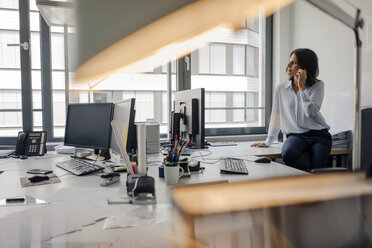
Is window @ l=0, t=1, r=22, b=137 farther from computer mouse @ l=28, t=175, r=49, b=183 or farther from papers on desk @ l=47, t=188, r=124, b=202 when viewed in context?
papers on desk @ l=47, t=188, r=124, b=202

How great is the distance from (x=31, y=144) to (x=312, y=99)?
210 centimetres

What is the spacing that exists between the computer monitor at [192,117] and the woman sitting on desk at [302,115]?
2.34ft

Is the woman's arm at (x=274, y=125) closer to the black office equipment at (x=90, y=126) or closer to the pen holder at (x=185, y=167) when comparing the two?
the pen holder at (x=185, y=167)

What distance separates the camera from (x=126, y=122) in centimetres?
155

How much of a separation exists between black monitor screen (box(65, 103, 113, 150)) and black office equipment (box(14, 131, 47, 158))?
0.22 metres

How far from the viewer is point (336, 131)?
8.55 feet

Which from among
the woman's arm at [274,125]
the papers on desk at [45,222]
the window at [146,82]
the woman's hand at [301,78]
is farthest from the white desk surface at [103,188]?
the window at [146,82]

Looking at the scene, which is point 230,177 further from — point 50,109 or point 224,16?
point 224,16

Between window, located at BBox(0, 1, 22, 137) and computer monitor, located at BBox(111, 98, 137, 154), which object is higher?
window, located at BBox(0, 1, 22, 137)

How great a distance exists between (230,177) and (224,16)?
7.47 feet

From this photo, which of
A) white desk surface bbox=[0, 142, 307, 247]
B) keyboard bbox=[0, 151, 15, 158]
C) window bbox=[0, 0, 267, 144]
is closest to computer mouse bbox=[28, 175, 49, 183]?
white desk surface bbox=[0, 142, 307, 247]

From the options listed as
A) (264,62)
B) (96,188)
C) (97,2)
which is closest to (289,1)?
(264,62)

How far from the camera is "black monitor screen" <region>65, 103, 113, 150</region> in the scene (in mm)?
1665

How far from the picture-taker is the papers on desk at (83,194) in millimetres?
1025
